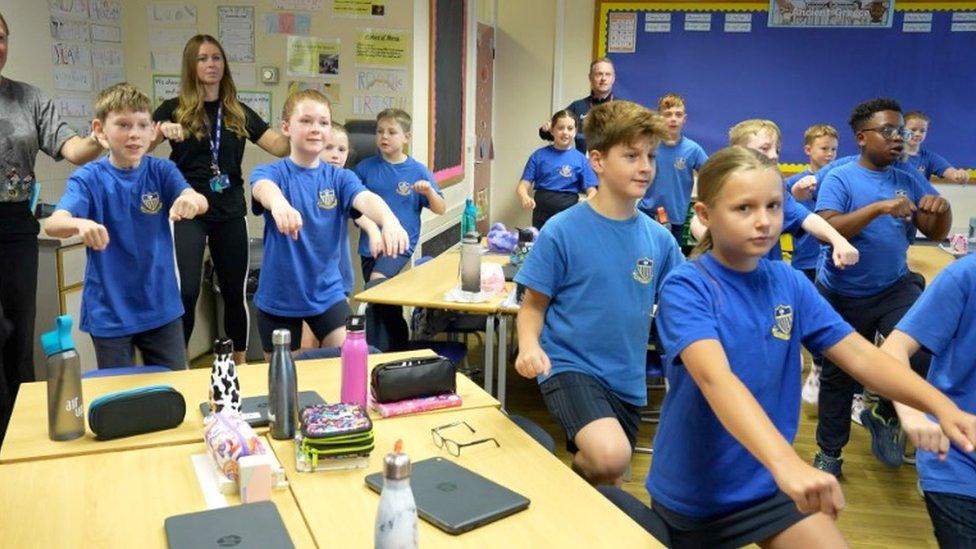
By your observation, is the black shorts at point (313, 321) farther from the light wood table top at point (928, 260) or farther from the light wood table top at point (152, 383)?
the light wood table top at point (928, 260)

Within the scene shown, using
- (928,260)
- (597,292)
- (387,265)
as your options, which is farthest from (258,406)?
(928,260)

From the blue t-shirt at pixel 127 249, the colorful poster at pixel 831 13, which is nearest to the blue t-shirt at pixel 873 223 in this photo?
the blue t-shirt at pixel 127 249

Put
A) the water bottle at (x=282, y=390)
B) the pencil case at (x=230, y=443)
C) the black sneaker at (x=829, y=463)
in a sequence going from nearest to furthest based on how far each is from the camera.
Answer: the pencil case at (x=230, y=443)
the water bottle at (x=282, y=390)
the black sneaker at (x=829, y=463)

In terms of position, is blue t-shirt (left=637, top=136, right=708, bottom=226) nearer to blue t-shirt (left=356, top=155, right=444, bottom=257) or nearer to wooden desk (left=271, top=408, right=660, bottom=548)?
blue t-shirt (left=356, top=155, right=444, bottom=257)

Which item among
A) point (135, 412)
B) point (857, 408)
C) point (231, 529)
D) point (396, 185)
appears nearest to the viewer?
point (231, 529)

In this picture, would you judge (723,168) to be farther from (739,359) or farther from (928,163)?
(928,163)

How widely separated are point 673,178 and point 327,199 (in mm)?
2853

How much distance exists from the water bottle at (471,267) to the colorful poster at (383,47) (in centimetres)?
205

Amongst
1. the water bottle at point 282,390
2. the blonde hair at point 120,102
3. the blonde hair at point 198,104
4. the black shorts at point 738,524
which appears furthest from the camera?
the blonde hair at point 198,104

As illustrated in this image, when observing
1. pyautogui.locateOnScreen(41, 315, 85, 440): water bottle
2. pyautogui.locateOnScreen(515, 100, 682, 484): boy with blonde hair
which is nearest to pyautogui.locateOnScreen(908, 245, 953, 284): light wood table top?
pyautogui.locateOnScreen(515, 100, 682, 484): boy with blonde hair

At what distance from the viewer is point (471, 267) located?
3811 millimetres

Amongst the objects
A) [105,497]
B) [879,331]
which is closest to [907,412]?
[105,497]

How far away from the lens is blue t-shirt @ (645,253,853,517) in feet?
5.93

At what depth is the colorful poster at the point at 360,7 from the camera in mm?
5320
